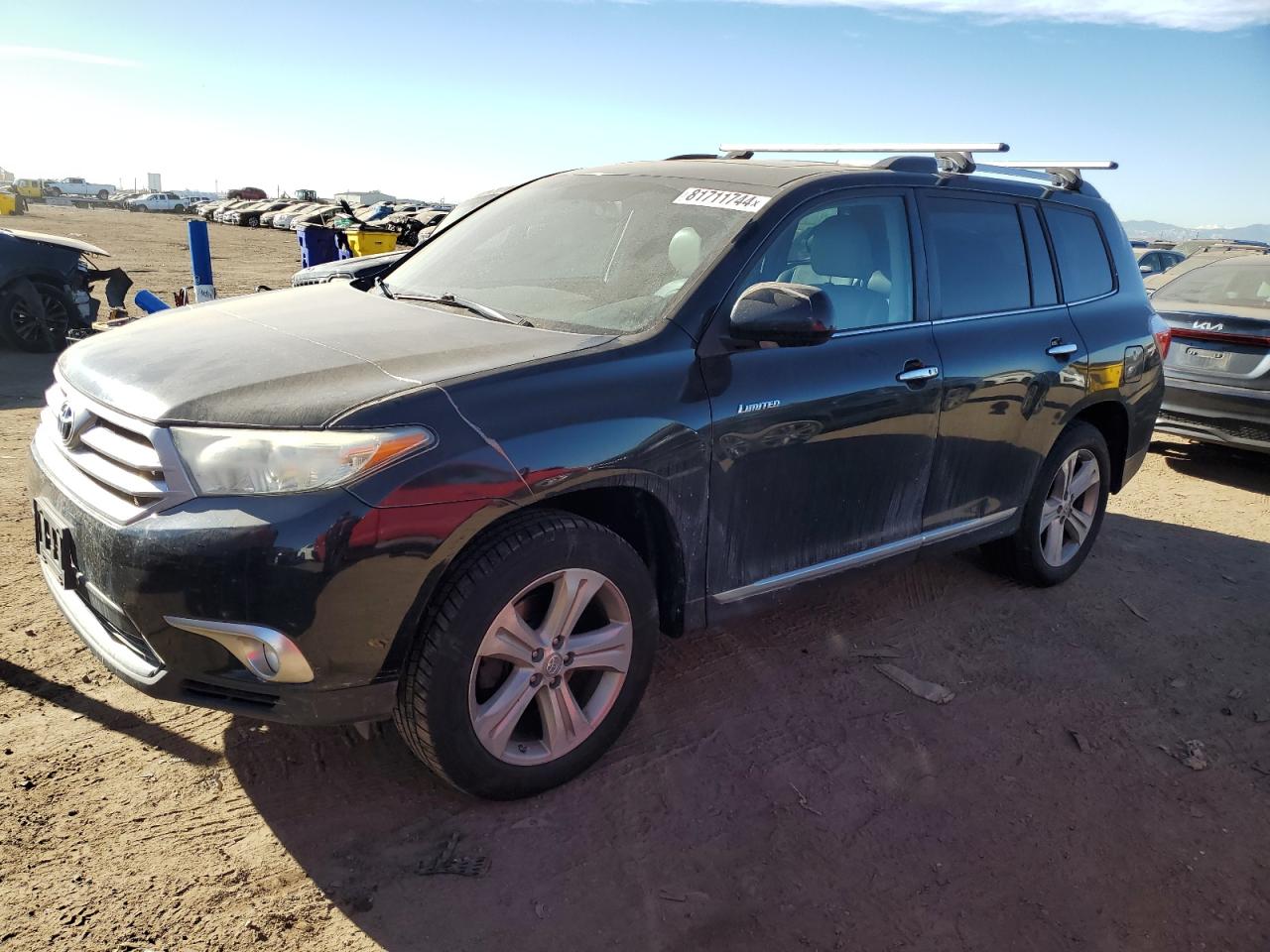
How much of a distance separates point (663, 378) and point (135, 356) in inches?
62.9

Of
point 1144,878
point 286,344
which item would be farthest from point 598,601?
point 1144,878

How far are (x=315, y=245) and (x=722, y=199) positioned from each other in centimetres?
1023

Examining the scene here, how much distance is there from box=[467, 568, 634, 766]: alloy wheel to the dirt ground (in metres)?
0.21

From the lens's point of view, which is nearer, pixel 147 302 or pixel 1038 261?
pixel 1038 261

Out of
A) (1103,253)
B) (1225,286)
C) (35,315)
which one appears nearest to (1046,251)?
(1103,253)

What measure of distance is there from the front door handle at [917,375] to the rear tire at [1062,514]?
3.88 feet

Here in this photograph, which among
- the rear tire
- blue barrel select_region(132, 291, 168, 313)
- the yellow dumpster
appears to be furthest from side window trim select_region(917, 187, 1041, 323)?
the yellow dumpster

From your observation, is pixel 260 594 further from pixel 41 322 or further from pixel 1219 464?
Result: pixel 41 322

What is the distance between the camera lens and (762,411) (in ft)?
9.96

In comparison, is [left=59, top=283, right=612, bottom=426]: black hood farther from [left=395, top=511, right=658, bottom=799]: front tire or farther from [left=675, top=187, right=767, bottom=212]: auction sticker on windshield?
[left=675, top=187, right=767, bottom=212]: auction sticker on windshield

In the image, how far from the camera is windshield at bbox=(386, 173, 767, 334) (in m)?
3.13

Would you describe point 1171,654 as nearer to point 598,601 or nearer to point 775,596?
point 775,596

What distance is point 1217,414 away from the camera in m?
7.00

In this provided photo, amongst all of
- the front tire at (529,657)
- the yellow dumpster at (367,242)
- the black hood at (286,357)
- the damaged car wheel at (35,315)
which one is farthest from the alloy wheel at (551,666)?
the yellow dumpster at (367,242)
